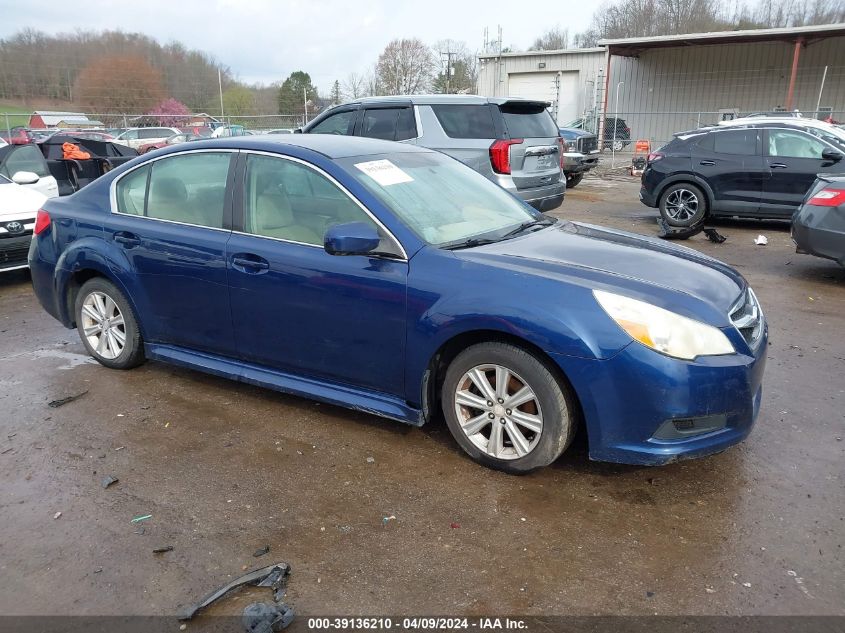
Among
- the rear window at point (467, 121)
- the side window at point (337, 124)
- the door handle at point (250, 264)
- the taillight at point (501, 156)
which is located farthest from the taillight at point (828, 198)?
the door handle at point (250, 264)

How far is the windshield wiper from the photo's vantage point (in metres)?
3.96

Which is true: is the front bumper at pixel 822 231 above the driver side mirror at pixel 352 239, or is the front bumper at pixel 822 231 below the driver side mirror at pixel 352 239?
below

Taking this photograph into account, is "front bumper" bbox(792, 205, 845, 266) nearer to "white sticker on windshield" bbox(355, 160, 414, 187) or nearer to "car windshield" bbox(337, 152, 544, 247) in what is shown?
"car windshield" bbox(337, 152, 544, 247)

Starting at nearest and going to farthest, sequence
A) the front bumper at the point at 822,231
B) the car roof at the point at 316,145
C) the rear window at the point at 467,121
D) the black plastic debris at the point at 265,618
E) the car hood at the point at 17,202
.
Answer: the black plastic debris at the point at 265,618
the car roof at the point at 316,145
the front bumper at the point at 822,231
the car hood at the point at 17,202
the rear window at the point at 467,121

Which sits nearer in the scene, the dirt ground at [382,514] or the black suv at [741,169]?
the dirt ground at [382,514]

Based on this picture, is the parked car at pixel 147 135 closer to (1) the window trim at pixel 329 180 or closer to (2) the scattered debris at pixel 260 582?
(1) the window trim at pixel 329 180

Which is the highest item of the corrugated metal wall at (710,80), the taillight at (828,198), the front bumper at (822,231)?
the corrugated metal wall at (710,80)

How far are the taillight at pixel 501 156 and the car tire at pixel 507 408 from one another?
18.2 ft

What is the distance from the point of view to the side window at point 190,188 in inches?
166

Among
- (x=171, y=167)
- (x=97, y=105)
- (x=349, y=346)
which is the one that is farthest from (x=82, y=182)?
(x=97, y=105)

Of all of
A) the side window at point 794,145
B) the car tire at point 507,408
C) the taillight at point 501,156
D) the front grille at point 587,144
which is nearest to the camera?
the car tire at point 507,408

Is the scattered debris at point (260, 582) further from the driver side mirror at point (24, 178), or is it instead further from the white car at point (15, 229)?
the driver side mirror at point (24, 178)

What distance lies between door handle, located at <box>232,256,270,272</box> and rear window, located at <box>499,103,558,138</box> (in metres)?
5.70

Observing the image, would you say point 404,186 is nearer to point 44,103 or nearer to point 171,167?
point 171,167
